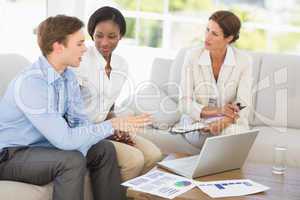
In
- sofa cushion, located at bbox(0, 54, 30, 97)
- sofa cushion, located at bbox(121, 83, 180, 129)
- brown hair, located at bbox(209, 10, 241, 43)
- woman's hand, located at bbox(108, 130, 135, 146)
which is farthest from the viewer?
sofa cushion, located at bbox(121, 83, 180, 129)

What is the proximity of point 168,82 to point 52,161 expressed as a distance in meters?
1.54

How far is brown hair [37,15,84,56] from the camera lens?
214cm

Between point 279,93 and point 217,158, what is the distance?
1.29 metres

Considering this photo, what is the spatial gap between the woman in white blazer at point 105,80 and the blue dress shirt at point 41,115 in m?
0.33

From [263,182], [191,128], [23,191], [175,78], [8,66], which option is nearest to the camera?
[23,191]

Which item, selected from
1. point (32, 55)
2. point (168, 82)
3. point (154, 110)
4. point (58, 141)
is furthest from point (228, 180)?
point (32, 55)

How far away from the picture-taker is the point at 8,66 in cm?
259

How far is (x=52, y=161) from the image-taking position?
205cm

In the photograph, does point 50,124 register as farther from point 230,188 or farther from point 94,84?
point 230,188

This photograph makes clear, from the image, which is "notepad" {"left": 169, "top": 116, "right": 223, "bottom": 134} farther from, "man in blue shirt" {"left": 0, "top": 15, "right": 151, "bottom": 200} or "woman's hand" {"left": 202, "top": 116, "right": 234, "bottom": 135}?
"man in blue shirt" {"left": 0, "top": 15, "right": 151, "bottom": 200}

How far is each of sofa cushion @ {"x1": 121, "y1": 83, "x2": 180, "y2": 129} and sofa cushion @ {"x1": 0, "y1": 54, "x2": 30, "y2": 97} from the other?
804mm

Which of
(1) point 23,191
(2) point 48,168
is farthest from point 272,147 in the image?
(1) point 23,191

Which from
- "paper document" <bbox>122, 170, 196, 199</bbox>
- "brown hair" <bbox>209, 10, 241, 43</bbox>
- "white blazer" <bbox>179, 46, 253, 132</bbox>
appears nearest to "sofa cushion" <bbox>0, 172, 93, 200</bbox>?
"paper document" <bbox>122, 170, 196, 199</bbox>

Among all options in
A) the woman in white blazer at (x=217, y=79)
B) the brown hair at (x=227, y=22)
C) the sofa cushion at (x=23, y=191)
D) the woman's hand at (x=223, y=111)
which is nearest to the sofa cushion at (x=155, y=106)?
the woman in white blazer at (x=217, y=79)
